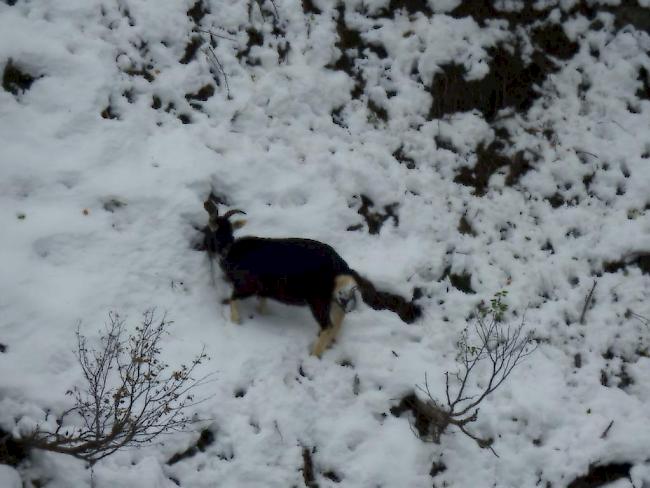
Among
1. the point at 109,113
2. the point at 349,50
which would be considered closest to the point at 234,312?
the point at 109,113

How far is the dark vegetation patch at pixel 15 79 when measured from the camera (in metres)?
5.79

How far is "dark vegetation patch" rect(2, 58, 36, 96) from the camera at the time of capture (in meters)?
5.79

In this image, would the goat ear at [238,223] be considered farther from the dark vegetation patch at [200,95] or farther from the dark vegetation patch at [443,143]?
the dark vegetation patch at [443,143]

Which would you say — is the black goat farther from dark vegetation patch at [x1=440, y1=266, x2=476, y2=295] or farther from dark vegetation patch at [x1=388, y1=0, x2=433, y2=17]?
dark vegetation patch at [x1=388, y1=0, x2=433, y2=17]

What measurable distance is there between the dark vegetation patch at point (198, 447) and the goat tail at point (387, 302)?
2060mm

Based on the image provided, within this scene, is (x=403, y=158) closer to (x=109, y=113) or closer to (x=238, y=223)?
(x=238, y=223)

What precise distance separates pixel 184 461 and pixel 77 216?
2363mm

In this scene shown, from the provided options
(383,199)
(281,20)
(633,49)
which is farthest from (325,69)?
(633,49)

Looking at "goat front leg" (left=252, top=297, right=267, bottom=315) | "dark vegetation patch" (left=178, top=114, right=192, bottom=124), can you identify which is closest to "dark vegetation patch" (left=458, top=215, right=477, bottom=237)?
"goat front leg" (left=252, top=297, right=267, bottom=315)

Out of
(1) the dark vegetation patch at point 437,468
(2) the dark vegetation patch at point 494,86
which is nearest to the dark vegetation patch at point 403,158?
(2) the dark vegetation patch at point 494,86

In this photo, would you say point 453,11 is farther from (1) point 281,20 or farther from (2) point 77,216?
(2) point 77,216

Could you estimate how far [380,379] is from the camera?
5.40 m

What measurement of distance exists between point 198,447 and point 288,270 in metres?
1.61

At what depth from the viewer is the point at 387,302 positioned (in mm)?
6051
